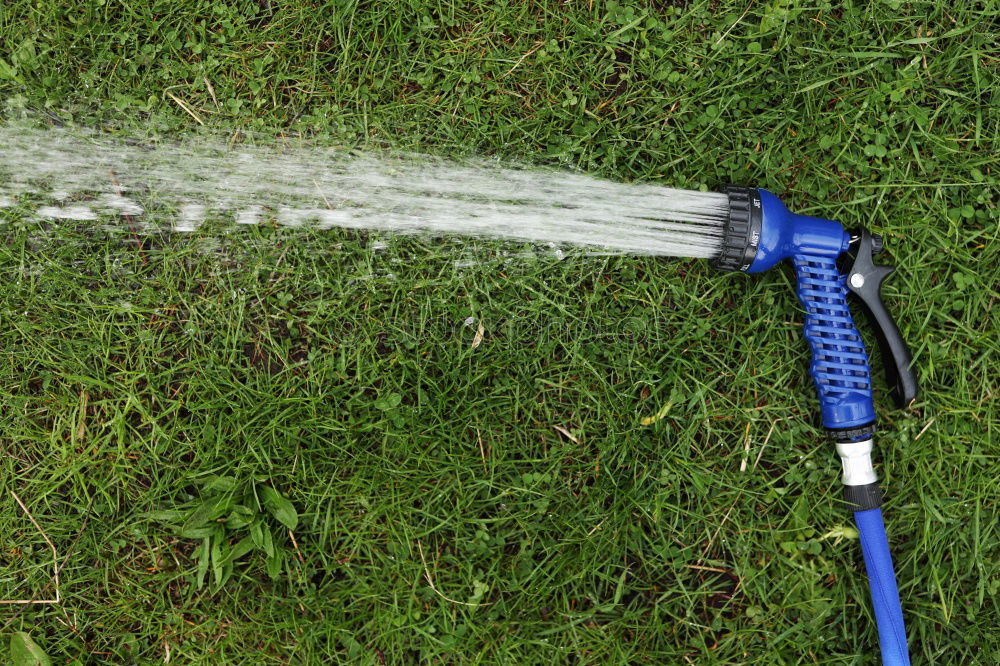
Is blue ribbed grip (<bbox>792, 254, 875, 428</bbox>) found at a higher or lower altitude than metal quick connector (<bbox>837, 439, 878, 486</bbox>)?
Answer: higher

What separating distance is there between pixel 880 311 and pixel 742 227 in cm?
63

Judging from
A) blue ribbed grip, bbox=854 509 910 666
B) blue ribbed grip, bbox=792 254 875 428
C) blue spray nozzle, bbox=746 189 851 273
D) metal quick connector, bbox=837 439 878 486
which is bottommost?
blue ribbed grip, bbox=854 509 910 666

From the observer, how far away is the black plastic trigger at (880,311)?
2.22 metres

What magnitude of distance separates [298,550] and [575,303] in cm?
146

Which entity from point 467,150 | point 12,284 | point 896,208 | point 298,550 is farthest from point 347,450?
point 896,208

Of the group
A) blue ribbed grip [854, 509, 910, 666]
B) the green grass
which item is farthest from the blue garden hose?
the green grass

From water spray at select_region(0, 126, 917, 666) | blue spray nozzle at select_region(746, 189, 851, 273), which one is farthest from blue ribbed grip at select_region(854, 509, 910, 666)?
water spray at select_region(0, 126, 917, 666)

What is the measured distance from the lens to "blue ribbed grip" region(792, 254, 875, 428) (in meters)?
2.19

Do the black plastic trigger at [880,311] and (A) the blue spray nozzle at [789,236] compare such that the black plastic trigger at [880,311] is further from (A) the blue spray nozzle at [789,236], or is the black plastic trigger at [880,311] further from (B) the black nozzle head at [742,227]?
(B) the black nozzle head at [742,227]

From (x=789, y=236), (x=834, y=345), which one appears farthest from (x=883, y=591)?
(x=789, y=236)

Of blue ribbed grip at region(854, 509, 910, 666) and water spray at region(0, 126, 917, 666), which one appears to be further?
water spray at region(0, 126, 917, 666)

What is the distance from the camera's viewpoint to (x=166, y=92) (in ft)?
8.23

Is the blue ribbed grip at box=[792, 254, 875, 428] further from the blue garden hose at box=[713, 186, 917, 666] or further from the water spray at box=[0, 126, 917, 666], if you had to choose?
the water spray at box=[0, 126, 917, 666]

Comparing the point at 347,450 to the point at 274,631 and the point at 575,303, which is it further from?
the point at 575,303
